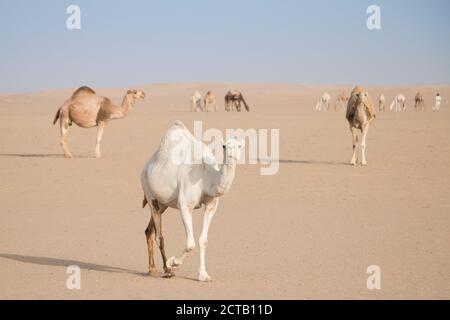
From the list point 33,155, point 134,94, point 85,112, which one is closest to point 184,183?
point 85,112

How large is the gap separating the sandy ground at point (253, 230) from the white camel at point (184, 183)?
17.1 inches

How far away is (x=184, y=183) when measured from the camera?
24.6 ft

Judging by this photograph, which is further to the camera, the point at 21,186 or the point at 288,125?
the point at 288,125

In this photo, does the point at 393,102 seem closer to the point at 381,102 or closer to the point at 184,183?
the point at 381,102

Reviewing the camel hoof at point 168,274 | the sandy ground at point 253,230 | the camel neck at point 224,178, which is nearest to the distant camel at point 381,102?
the sandy ground at point 253,230

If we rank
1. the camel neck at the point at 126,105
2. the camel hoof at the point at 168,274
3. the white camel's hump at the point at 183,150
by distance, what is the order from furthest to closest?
the camel neck at the point at 126,105 < the camel hoof at the point at 168,274 < the white camel's hump at the point at 183,150

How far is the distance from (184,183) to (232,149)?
2.94 feet

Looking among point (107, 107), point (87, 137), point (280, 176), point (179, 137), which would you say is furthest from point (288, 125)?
point (179, 137)

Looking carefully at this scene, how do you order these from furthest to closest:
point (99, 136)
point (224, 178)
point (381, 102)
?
point (381, 102), point (99, 136), point (224, 178)

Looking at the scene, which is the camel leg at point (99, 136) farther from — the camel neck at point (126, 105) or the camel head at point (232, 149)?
the camel head at point (232, 149)

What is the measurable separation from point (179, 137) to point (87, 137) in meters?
18.8

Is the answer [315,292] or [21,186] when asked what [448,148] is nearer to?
[21,186]

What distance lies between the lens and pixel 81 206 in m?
12.6

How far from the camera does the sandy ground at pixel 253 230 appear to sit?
741cm
